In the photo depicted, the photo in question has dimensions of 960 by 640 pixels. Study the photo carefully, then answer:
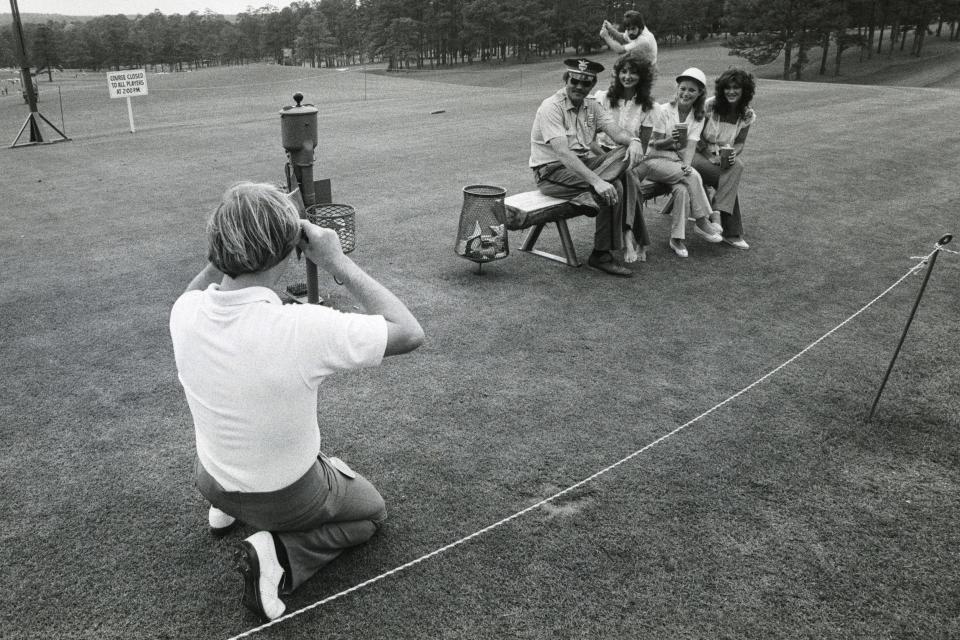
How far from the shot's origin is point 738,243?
6.58 meters

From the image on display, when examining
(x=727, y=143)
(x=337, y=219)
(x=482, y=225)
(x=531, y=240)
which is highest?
(x=727, y=143)

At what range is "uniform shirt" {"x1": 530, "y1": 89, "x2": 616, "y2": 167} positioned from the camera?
580 cm

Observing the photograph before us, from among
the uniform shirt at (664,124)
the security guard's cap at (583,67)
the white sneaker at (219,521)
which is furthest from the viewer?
the uniform shirt at (664,124)

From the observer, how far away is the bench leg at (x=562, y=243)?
6020mm

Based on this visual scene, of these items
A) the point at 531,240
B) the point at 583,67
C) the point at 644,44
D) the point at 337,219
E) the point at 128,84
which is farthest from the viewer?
the point at 128,84

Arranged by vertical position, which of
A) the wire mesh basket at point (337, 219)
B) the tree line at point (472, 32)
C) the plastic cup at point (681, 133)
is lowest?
the wire mesh basket at point (337, 219)

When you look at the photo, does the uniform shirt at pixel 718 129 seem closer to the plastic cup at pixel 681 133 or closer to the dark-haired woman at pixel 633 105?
the plastic cup at pixel 681 133

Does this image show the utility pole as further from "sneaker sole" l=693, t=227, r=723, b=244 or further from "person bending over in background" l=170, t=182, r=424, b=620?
"person bending over in background" l=170, t=182, r=424, b=620

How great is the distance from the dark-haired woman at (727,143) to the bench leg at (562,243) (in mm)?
1602

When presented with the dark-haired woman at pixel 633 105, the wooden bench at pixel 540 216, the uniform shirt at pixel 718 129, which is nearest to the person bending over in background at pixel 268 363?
the wooden bench at pixel 540 216

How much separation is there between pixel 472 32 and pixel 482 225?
7206 centimetres

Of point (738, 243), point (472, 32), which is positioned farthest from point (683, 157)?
point (472, 32)

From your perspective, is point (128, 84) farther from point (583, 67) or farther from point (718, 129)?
point (718, 129)

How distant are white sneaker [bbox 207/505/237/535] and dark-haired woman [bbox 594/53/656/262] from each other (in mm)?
4223
